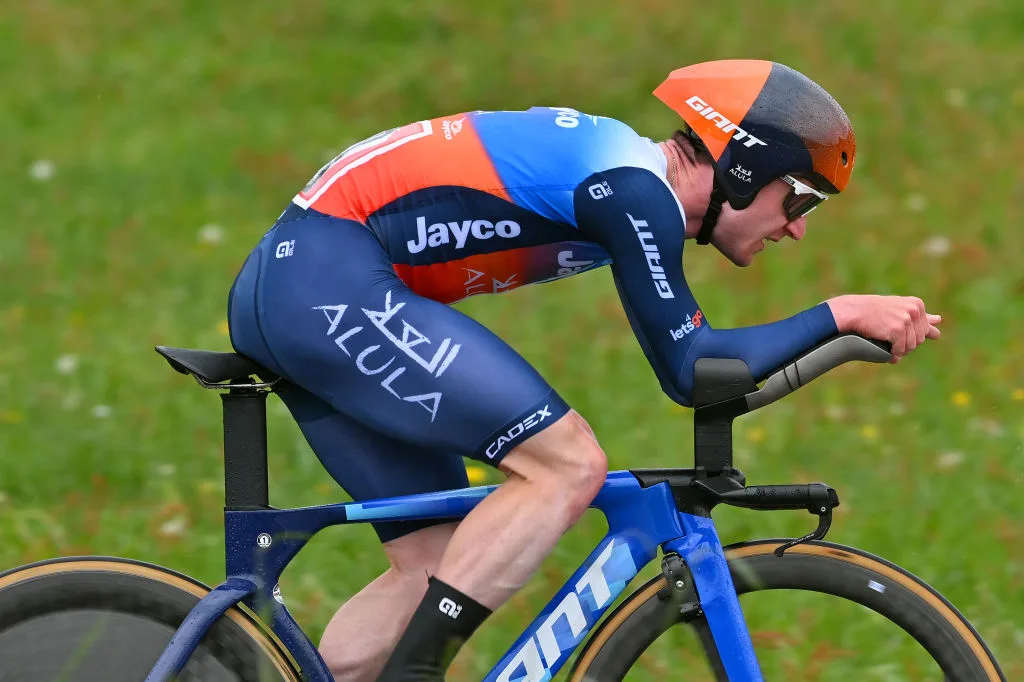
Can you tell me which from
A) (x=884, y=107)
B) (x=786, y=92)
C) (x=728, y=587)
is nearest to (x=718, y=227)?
(x=786, y=92)

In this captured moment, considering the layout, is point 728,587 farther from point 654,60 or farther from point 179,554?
point 654,60

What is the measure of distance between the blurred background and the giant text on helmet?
980 millimetres

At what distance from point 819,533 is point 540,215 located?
91cm

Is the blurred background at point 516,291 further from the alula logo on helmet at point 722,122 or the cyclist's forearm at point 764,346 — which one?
the alula logo on helmet at point 722,122

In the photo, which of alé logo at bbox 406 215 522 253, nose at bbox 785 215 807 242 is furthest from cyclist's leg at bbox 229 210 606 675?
nose at bbox 785 215 807 242

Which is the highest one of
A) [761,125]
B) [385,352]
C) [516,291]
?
[516,291]

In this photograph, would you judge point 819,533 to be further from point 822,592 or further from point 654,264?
point 654,264

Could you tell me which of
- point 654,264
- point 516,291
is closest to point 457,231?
point 654,264

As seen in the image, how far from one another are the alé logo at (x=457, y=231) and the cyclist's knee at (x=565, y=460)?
0.43 m

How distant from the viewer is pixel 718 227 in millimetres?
3270

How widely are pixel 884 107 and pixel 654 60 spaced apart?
1492 millimetres

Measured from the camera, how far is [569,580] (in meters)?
3.18

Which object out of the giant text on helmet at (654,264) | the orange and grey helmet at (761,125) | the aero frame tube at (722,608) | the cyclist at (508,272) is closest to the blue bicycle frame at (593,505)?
the aero frame tube at (722,608)

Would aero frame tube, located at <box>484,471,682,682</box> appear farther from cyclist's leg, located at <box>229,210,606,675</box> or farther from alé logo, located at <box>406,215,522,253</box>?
alé logo, located at <box>406,215,522,253</box>
